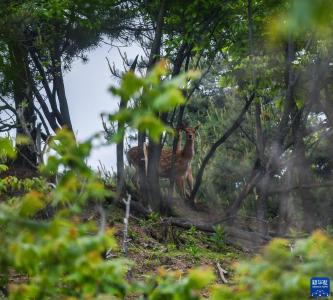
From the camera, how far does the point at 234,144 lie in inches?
672

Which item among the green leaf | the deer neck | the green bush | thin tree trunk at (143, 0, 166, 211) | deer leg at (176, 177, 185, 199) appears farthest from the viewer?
the deer neck

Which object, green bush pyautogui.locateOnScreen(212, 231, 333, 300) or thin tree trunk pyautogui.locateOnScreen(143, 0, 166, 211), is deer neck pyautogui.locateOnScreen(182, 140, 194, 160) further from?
green bush pyautogui.locateOnScreen(212, 231, 333, 300)

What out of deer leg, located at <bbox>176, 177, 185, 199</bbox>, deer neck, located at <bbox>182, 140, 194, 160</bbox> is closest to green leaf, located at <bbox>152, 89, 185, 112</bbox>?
deer leg, located at <bbox>176, 177, 185, 199</bbox>

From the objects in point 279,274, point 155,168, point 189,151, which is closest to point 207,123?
point 189,151

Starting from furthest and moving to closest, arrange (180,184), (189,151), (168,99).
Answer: (189,151) → (180,184) → (168,99)

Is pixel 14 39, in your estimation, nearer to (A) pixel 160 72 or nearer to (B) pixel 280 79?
(B) pixel 280 79

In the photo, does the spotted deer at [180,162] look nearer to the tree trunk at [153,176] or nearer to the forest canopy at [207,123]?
the forest canopy at [207,123]

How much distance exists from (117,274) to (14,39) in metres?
10.2

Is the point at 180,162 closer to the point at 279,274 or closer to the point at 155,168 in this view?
the point at 155,168

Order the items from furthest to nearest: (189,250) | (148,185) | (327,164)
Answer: (327,164) < (148,185) < (189,250)

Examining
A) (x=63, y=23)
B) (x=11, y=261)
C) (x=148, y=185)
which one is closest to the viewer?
(x=11, y=261)

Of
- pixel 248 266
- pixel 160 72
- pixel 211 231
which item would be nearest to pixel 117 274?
pixel 248 266

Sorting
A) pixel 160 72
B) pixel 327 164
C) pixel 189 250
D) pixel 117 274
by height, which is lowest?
pixel 117 274

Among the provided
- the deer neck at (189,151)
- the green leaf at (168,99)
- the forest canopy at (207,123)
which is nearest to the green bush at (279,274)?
the green leaf at (168,99)
